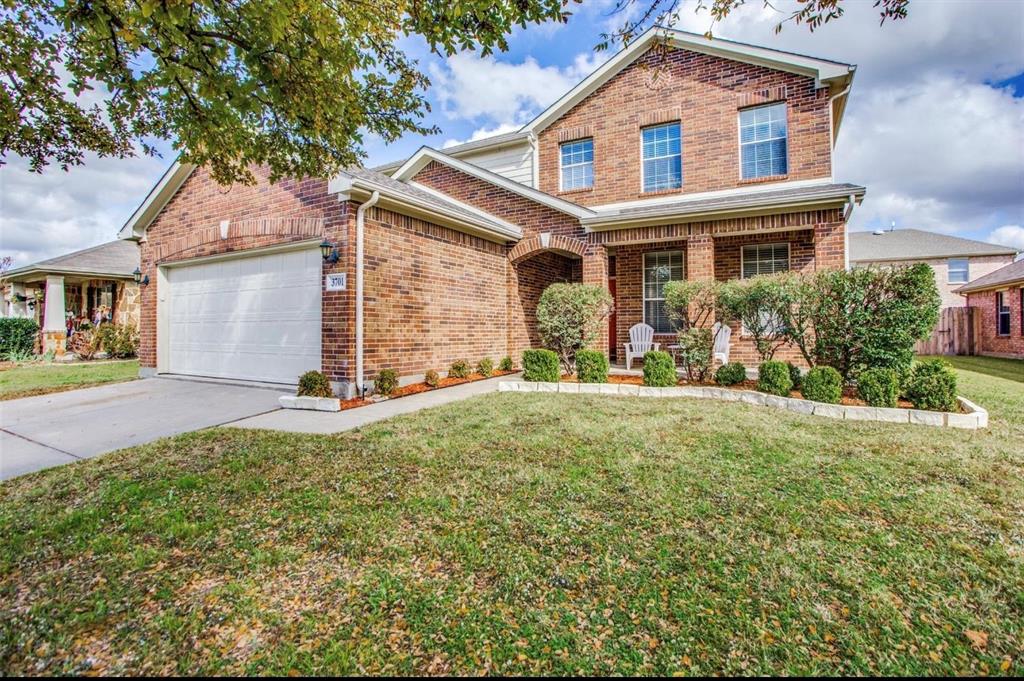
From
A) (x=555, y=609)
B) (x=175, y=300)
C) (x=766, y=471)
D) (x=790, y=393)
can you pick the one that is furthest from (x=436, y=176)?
(x=555, y=609)

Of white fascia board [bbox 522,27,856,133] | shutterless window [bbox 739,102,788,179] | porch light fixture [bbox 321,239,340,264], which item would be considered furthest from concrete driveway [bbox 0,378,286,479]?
shutterless window [bbox 739,102,788,179]

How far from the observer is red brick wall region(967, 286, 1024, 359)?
14539 mm

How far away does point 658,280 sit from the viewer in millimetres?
11609

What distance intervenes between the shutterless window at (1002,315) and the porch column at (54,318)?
3132 centimetres

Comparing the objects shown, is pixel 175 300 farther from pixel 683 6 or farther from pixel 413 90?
pixel 683 6

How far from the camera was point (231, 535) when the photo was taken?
9.23ft

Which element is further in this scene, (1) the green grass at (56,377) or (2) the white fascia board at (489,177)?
(2) the white fascia board at (489,177)

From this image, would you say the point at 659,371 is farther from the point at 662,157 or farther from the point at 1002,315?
the point at 1002,315

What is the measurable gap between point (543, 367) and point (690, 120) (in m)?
7.79

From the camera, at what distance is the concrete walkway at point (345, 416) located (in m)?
5.56

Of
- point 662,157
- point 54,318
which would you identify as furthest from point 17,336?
point 662,157

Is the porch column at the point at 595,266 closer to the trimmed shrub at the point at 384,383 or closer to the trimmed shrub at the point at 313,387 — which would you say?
the trimmed shrub at the point at 384,383

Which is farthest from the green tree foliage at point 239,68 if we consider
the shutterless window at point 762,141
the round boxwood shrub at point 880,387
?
the shutterless window at point 762,141

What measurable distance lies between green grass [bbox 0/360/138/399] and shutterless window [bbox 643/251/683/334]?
11.9 m
